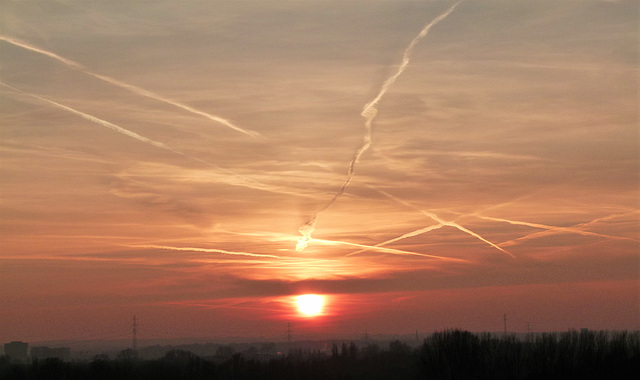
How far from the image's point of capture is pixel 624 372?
3850cm

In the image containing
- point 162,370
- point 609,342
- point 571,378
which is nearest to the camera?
point 571,378

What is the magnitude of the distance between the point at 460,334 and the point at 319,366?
22.7 meters

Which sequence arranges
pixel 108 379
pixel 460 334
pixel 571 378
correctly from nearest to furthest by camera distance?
pixel 571 378 < pixel 460 334 < pixel 108 379

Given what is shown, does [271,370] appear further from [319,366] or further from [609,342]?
[609,342]

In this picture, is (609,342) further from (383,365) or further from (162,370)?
(162,370)

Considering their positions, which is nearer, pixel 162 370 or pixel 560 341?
pixel 560 341

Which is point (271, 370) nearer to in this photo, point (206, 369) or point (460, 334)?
point (206, 369)

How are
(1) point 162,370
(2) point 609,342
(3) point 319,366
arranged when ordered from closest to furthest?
(2) point 609,342, (1) point 162,370, (3) point 319,366

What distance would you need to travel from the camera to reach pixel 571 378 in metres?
38.5

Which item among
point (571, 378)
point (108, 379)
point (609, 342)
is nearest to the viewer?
point (571, 378)

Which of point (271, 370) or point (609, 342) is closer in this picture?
point (609, 342)

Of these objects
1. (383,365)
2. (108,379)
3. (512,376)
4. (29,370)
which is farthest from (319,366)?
(512,376)

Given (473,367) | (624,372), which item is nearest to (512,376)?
(473,367)

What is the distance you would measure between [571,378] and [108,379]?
30940mm
